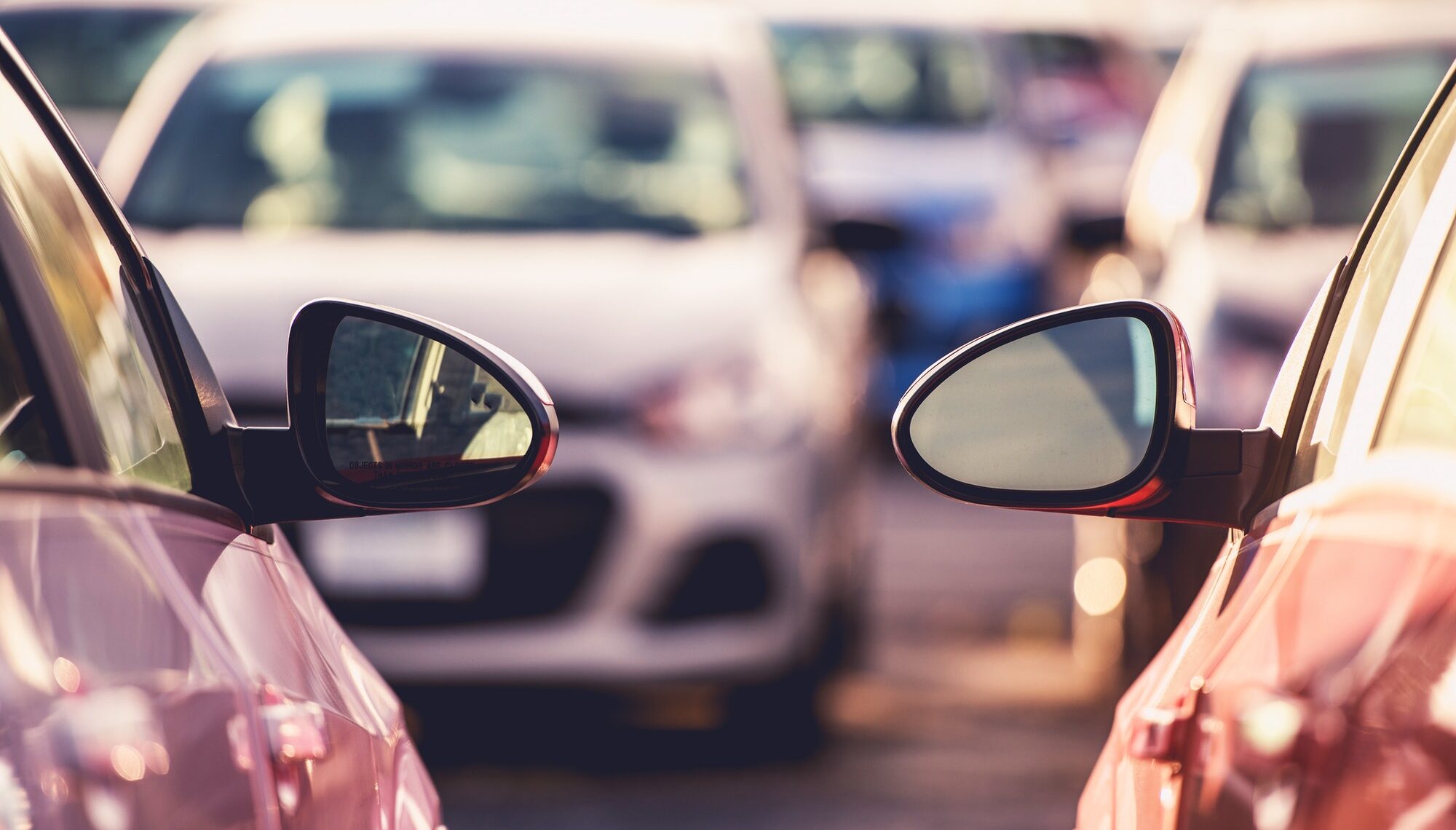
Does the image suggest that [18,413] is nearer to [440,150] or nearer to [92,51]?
[440,150]

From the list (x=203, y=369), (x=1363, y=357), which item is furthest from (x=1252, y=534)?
(x=203, y=369)

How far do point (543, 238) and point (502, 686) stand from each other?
117cm

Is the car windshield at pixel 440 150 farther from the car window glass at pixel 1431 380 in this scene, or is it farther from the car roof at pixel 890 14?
the car roof at pixel 890 14

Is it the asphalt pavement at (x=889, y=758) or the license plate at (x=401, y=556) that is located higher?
the license plate at (x=401, y=556)

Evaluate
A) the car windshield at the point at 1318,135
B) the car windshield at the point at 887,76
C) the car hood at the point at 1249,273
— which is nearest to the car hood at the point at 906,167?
the car windshield at the point at 887,76

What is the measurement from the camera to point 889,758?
5562mm

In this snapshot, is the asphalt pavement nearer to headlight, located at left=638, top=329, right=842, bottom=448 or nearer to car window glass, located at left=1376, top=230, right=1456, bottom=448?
headlight, located at left=638, top=329, right=842, bottom=448

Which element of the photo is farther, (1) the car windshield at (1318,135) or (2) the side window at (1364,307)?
(1) the car windshield at (1318,135)

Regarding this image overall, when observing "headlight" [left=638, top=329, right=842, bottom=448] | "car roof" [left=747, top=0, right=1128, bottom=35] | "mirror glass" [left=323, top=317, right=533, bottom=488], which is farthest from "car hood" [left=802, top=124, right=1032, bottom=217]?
"mirror glass" [left=323, top=317, right=533, bottom=488]

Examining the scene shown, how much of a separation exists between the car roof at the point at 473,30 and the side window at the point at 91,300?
A: 4.09m

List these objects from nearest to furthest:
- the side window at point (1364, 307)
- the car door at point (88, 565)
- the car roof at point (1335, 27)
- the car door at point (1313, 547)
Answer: the car door at point (88, 565) → the car door at point (1313, 547) → the side window at point (1364, 307) → the car roof at point (1335, 27)

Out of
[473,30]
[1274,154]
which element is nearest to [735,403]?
[473,30]

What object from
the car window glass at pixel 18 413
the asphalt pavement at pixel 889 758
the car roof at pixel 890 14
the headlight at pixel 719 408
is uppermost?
the car roof at pixel 890 14

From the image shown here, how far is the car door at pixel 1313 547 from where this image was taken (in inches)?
60.6
